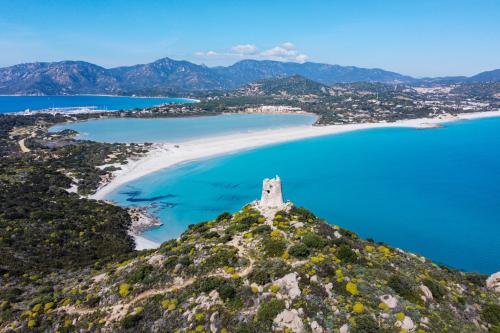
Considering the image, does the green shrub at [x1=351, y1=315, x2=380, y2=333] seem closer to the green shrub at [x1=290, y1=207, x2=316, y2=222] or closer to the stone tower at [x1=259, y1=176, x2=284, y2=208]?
the green shrub at [x1=290, y1=207, x2=316, y2=222]

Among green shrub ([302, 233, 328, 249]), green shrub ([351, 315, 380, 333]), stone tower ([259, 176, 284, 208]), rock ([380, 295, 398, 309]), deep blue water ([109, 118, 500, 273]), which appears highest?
stone tower ([259, 176, 284, 208])

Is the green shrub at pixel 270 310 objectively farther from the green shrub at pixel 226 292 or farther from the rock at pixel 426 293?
the rock at pixel 426 293

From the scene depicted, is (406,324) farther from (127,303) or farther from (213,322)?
(127,303)

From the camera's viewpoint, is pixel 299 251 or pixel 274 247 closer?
pixel 299 251

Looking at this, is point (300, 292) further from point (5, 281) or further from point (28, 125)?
point (28, 125)

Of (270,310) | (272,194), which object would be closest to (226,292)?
(270,310)

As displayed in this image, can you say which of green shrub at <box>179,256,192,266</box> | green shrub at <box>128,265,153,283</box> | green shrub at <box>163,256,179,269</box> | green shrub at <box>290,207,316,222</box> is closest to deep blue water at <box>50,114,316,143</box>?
green shrub at <box>290,207,316,222</box>

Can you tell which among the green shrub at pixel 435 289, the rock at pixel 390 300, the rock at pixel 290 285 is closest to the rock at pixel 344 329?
the rock at pixel 290 285

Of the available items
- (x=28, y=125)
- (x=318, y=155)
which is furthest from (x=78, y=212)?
(x=28, y=125)
